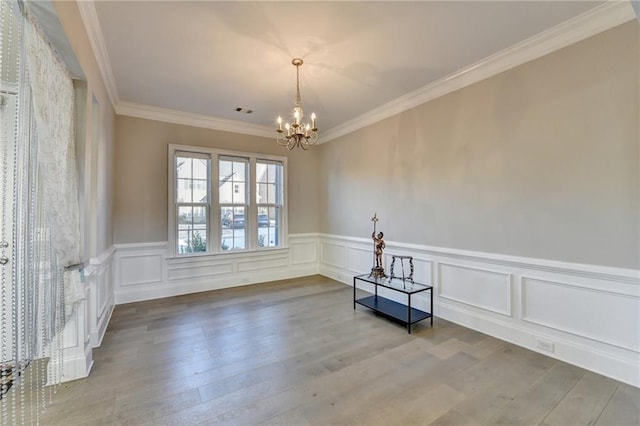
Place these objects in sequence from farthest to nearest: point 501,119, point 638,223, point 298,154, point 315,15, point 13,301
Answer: point 298,154
point 501,119
point 315,15
point 638,223
point 13,301

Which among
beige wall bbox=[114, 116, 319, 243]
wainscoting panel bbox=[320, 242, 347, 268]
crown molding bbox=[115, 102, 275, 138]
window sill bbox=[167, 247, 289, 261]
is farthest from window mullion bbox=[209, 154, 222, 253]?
wainscoting panel bbox=[320, 242, 347, 268]

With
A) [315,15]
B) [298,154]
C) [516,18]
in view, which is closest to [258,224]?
[298,154]

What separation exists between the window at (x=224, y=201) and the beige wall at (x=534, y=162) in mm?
2414

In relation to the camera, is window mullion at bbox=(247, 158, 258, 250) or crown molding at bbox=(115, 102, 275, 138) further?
window mullion at bbox=(247, 158, 258, 250)

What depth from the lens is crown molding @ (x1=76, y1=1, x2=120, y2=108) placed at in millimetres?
2283

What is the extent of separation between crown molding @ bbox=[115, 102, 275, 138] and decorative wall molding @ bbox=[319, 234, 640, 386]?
11.7 ft

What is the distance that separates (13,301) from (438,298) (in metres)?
3.98

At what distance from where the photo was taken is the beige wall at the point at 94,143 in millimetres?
2141

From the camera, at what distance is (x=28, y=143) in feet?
5.53

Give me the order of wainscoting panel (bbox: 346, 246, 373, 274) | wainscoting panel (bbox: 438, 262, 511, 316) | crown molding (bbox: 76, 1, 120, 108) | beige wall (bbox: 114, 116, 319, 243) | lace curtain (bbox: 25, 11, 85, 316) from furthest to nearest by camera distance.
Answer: wainscoting panel (bbox: 346, 246, 373, 274)
beige wall (bbox: 114, 116, 319, 243)
wainscoting panel (bbox: 438, 262, 511, 316)
crown molding (bbox: 76, 1, 120, 108)
lace curtain (bbox: 25, 11, 85, 316)

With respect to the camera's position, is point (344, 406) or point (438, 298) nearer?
point (344, 406)

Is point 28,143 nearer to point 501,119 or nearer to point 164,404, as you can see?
point 164,404

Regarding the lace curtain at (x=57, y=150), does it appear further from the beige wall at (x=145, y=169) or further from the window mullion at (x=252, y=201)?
the window mullion at (x=252, y=201)

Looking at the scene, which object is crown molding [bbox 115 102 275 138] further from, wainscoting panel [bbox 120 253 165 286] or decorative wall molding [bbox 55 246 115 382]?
decorative wall molding [bbox 55 246 115 382]
